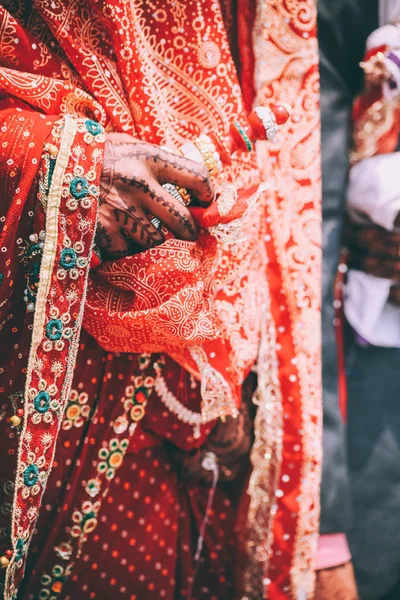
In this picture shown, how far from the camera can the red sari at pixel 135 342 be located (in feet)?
1.73

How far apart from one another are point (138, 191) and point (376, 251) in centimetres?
55

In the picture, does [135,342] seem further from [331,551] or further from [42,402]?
[331,551]

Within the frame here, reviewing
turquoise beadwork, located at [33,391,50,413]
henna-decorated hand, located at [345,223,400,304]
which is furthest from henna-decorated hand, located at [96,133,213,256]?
henna-decorated hand, located at [345,223,400,304]

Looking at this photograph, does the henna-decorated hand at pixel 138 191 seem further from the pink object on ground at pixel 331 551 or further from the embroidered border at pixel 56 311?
the pink object on ground at pixel 331 551

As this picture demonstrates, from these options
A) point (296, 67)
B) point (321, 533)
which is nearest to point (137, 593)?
point (321, 533)

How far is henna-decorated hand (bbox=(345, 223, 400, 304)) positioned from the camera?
2.93 ft

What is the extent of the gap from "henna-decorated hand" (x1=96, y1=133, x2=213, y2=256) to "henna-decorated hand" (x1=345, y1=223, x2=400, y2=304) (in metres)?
0.47

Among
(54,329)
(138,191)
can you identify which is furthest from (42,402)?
(138,191)

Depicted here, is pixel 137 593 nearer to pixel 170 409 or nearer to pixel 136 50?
pixel 170 409

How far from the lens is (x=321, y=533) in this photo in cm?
84

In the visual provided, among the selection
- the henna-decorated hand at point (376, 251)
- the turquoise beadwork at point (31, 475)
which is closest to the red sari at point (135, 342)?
the turquoise beadwork at point (31, 475)

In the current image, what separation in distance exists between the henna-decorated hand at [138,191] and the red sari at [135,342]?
2cm

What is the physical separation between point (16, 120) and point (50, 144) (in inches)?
1.8

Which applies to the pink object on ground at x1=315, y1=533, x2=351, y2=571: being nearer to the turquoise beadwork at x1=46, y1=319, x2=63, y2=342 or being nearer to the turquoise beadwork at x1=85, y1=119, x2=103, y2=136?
the turquoise beadwork at x1=46, y1=319, x2=63, y2=342
